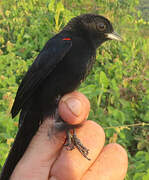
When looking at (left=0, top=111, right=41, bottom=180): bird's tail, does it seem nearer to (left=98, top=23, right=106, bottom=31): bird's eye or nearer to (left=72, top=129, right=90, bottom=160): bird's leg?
(left=72, top=129, right=90, bottom=160): bird's leg

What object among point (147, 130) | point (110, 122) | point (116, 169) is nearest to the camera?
point (116, 169)

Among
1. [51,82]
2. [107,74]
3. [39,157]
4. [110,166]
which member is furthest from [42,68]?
[107,74]

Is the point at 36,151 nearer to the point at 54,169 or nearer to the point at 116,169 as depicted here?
the point at 54,169

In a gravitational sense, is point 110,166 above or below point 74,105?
below

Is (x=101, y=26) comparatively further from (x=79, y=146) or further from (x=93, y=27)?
(x=79, y=146)

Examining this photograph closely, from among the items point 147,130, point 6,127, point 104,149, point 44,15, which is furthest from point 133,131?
point 44,15
